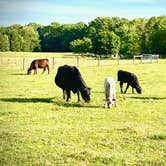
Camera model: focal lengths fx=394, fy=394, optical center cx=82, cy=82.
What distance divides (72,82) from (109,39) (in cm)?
7301

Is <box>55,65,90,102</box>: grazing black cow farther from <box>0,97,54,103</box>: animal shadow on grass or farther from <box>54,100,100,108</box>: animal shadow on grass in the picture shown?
<box>0,97,54,103</box>: animal shadow on grass

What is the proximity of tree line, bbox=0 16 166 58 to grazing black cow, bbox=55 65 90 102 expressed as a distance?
57592 mm

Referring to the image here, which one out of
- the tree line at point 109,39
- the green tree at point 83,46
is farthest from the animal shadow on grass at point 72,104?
the green tree at point 83,46

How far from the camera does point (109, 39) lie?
88.8 meters

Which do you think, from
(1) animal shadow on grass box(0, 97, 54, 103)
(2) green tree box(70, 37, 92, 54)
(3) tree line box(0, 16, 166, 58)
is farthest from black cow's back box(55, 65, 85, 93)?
(2) green tree box(70, 37, 92, 54)

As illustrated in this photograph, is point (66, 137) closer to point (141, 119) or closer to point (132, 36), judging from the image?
point (141, 119)

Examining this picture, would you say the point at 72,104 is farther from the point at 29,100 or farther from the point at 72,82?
the point at 29,100

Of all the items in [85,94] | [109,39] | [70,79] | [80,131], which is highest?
[109,39]

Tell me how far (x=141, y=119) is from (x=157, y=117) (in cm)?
69

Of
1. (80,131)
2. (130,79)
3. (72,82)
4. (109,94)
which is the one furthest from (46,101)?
(80,131)

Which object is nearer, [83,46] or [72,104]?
[72,104]

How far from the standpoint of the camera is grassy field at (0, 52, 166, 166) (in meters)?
8.73

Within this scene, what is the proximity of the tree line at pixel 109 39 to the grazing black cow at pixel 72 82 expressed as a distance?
57.6 meters

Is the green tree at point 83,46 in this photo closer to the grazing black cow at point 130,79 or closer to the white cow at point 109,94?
the grazing black cow at point 130,79
